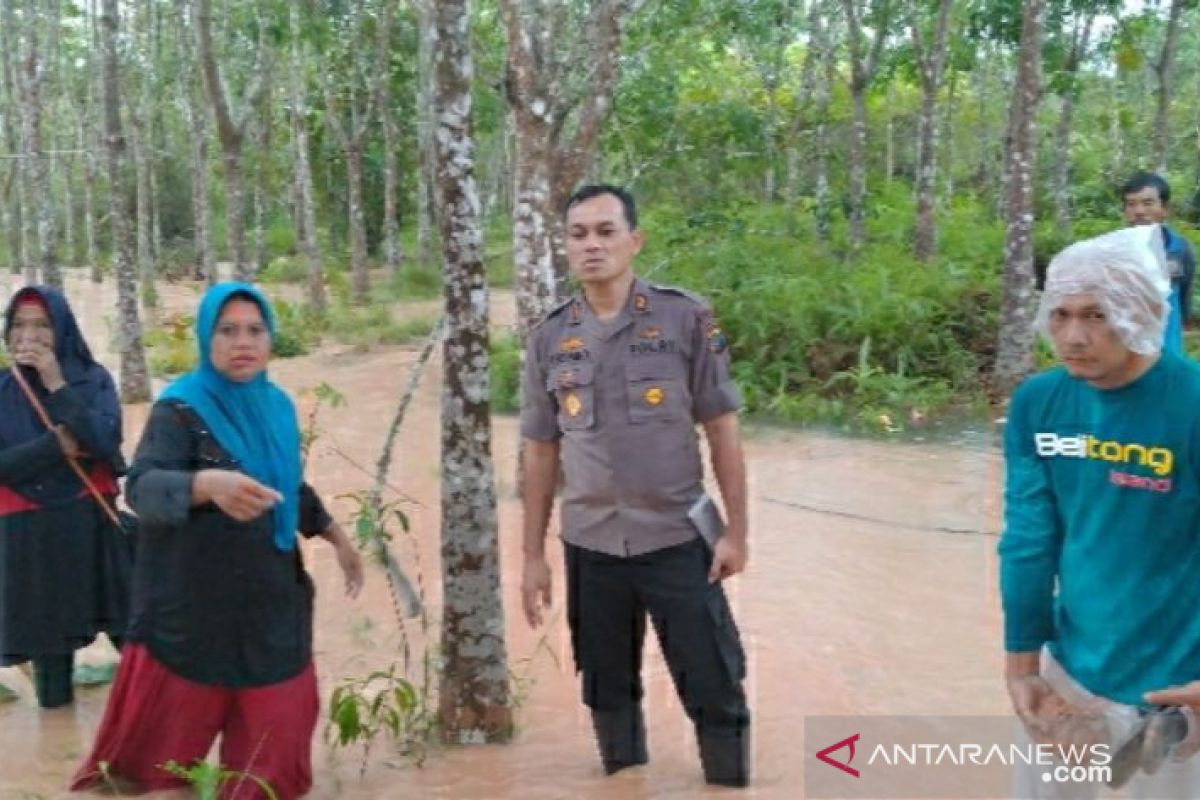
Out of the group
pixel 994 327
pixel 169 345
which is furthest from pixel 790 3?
pixel 169 345

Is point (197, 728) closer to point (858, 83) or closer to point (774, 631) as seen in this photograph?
point (774, 631)

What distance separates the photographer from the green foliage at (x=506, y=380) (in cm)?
1069

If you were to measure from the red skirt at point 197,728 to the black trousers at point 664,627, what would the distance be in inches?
30.7

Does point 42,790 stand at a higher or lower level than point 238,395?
lower

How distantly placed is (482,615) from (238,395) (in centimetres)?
106

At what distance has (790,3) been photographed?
15.3 meters

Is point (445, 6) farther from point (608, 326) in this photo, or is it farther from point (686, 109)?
point (686, 109)

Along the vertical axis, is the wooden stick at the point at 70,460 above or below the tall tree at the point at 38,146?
below

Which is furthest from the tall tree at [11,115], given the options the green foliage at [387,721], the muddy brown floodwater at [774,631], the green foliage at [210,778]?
the green foliage at [210,778]

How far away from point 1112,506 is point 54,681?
3706 millimetres

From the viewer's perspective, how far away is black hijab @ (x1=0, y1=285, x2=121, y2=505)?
14.0 feet

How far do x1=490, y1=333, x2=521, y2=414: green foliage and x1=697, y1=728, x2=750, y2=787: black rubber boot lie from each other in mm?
6371

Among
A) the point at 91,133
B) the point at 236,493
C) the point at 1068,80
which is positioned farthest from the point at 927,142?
the point at 91,133

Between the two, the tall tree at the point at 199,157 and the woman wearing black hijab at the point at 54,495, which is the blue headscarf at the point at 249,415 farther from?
the tall tree at the point at 199,157
